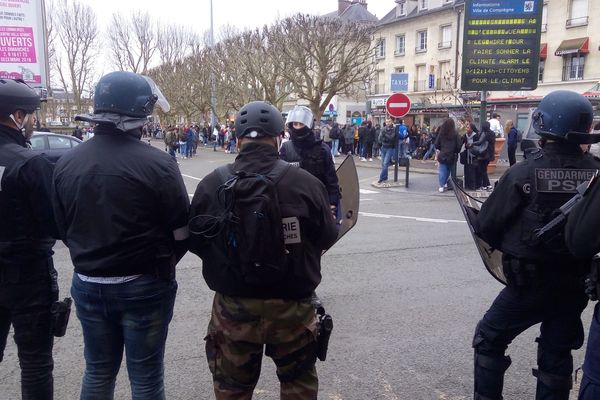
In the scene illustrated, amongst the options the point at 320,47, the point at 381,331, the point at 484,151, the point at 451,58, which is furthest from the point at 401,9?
the point at 381,331

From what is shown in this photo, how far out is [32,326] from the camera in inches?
104

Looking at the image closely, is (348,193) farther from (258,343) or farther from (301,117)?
(258,343)

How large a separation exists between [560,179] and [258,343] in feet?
5.34

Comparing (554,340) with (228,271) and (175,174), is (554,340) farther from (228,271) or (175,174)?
(175,174)

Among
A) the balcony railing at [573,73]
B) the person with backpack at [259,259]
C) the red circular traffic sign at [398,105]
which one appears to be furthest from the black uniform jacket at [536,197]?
the balcony railing at [573,73]

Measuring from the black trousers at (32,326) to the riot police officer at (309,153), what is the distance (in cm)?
256

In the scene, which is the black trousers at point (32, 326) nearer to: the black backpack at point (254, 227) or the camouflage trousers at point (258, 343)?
the camouflage trousers at point (258, 343)

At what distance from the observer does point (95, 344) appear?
2436 millimetres

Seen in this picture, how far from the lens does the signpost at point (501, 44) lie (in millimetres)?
12492

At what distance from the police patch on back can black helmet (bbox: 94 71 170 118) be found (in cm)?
192

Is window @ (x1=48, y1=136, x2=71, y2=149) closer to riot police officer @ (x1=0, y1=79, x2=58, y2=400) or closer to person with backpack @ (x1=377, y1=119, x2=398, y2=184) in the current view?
person with backpack @ (x1=377, y1=119, x2=398, y2=184)

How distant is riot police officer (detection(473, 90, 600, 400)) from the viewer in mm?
2572

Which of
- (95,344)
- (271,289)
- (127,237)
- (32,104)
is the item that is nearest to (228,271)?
(271,289)

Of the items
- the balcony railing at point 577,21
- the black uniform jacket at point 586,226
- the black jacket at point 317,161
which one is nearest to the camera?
the black uniform jacket at point 586,226
